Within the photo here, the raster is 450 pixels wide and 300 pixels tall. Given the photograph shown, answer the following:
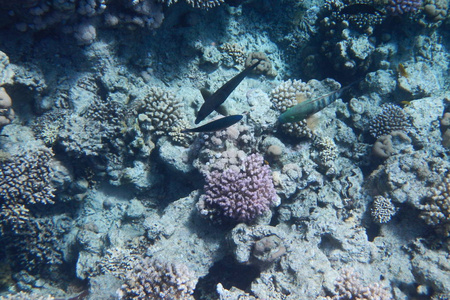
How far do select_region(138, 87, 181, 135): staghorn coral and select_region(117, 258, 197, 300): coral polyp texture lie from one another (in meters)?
2.41

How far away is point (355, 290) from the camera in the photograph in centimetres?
369

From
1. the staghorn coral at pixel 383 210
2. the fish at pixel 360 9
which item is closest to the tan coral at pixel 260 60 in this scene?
the fish at pixel 360 9

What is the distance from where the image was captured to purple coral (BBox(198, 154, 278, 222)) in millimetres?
3900

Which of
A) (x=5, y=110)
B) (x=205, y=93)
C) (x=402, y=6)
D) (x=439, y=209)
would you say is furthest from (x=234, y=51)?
(x=439, y=209)

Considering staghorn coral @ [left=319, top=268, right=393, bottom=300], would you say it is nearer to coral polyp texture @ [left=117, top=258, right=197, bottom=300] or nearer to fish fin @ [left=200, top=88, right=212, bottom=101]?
coral polyp texture @ [left=117, top=258, right=197, bottom=300]

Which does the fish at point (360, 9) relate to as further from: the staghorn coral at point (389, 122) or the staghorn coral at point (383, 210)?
the staghorn coral at point (383, 210)

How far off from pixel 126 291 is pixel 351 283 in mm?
3440

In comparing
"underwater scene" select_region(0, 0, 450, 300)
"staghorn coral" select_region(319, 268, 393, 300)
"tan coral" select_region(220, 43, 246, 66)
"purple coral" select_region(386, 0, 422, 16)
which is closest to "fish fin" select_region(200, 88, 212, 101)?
"underwater scene" select_region(0, 0, 450, 300)

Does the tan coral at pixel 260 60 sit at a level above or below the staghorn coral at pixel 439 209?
above

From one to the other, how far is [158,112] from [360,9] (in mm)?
5393

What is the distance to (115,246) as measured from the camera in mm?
4770

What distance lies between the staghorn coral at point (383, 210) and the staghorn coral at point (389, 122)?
70.5 inches

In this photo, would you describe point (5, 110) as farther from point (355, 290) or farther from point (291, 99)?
point (355, 290)

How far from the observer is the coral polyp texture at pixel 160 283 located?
360 centimetres
